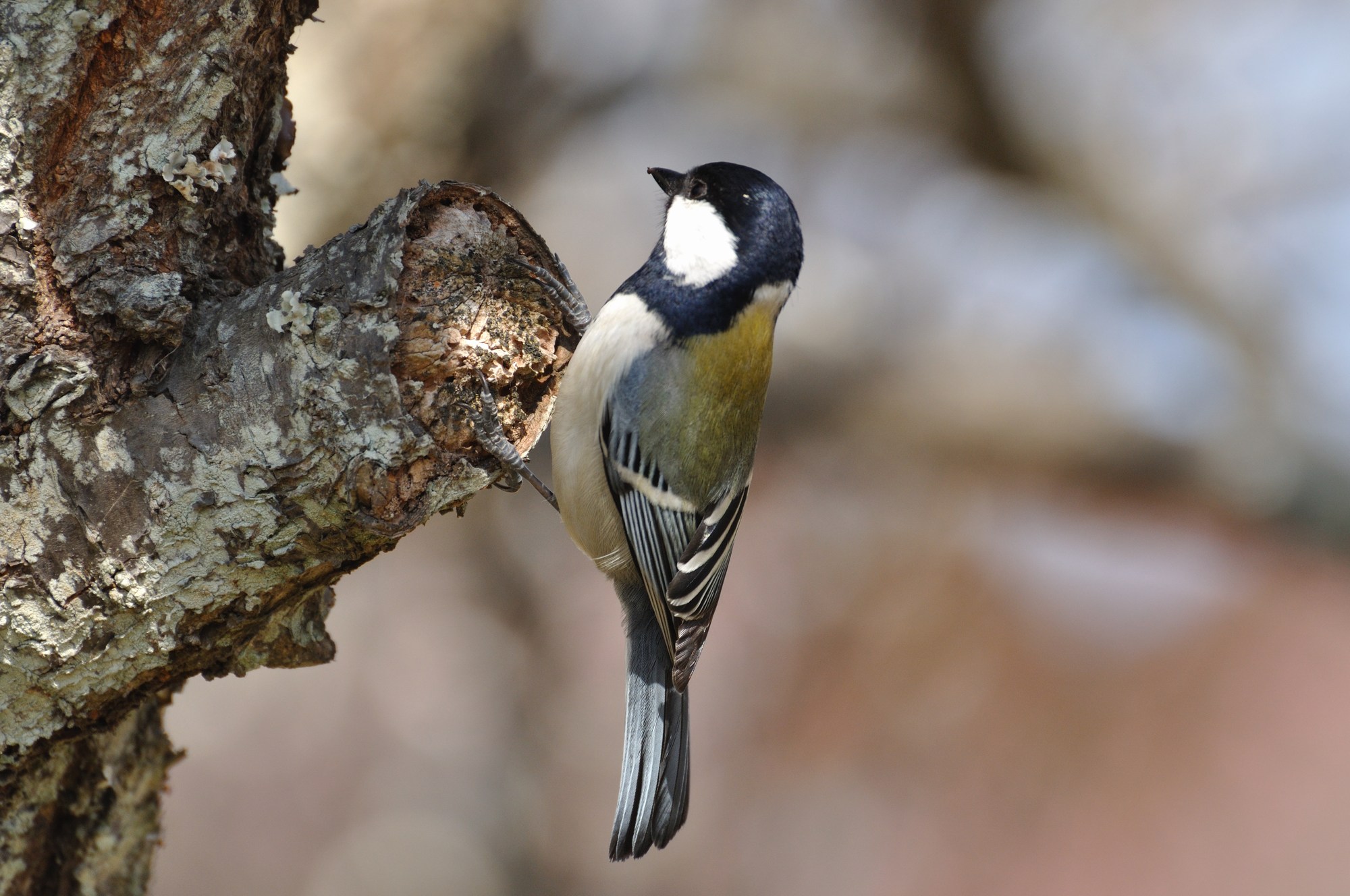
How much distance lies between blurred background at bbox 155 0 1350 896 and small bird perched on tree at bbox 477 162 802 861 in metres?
1.79

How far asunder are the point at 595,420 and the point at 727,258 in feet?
1.19

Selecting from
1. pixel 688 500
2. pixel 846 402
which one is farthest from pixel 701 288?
pixel 846 402

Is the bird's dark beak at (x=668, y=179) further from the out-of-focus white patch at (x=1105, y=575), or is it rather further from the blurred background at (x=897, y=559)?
the out-of-focus white patch at (x=1105, y=575)

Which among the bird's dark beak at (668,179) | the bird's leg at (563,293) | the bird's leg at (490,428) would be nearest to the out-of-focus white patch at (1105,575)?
the bird's dark beak at (668,179)

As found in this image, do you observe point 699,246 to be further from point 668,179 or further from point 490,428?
point 490,428

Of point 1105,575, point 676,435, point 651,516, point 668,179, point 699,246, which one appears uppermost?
point 1105,575

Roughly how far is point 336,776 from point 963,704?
91.7 inches

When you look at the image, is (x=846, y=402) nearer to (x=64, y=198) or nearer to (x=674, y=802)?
(x=674, y=802)

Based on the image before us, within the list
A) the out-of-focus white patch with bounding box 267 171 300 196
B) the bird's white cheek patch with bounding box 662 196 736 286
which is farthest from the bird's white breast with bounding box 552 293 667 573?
the out-of-focus white patch with bounding box 267 171 300 196

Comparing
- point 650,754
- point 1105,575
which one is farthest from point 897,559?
point 650,754

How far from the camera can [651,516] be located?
65.1 inches

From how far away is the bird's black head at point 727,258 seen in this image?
1.63 meters

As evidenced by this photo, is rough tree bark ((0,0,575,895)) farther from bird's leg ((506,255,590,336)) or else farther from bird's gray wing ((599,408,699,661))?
bird's gray wing ((599,408,699,661))

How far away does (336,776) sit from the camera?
140 inches
